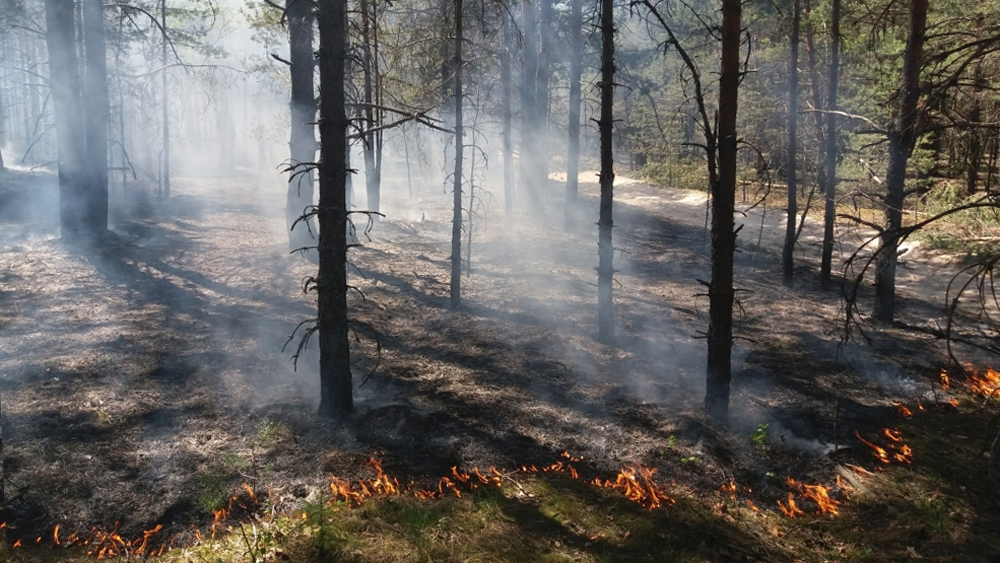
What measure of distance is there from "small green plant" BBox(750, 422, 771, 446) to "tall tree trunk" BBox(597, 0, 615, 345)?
3415 millimetres

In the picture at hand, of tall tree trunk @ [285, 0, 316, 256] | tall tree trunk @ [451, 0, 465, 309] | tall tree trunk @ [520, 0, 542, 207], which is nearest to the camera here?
tall tree trunk @ [451, 0, 465, 309]

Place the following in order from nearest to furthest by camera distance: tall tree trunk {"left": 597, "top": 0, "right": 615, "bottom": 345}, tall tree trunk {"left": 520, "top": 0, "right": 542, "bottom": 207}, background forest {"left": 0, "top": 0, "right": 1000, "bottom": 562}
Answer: background forest {"left": 0, "top": 0, "right": 1000, "bottom": 562}, tall tree trunk {"left": 597, "top": 0, "right": 615, "bottom": 345}, tall tree trunk {"left": 520, "top": 0, "right": 542, "bottom": 207}

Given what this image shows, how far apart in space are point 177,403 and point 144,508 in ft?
7.44

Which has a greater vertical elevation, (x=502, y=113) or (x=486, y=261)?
(x=502, y=113)

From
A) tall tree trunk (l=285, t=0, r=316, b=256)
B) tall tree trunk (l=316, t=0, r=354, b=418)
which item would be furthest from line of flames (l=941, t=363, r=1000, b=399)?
tall tree trunk (l=285, t=0, r=316, b=256)

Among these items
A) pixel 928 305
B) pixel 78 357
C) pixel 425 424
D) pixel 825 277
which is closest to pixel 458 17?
pixel 425 424

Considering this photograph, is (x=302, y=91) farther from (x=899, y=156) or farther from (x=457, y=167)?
(x=899, y=156)

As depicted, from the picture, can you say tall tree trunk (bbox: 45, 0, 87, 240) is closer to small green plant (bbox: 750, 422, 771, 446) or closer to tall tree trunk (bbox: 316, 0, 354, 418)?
tall tree trunk (bbox: 316, 0, 354, 418)

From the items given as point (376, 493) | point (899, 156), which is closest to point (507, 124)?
point (899, 156)

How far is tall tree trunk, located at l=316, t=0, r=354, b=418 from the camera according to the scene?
7.12 meters

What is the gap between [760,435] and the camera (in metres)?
7.72

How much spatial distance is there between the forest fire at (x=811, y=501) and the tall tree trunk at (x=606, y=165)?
452 centimetres

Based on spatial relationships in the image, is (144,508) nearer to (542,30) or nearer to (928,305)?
(928,305)

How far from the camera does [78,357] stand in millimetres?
9062
